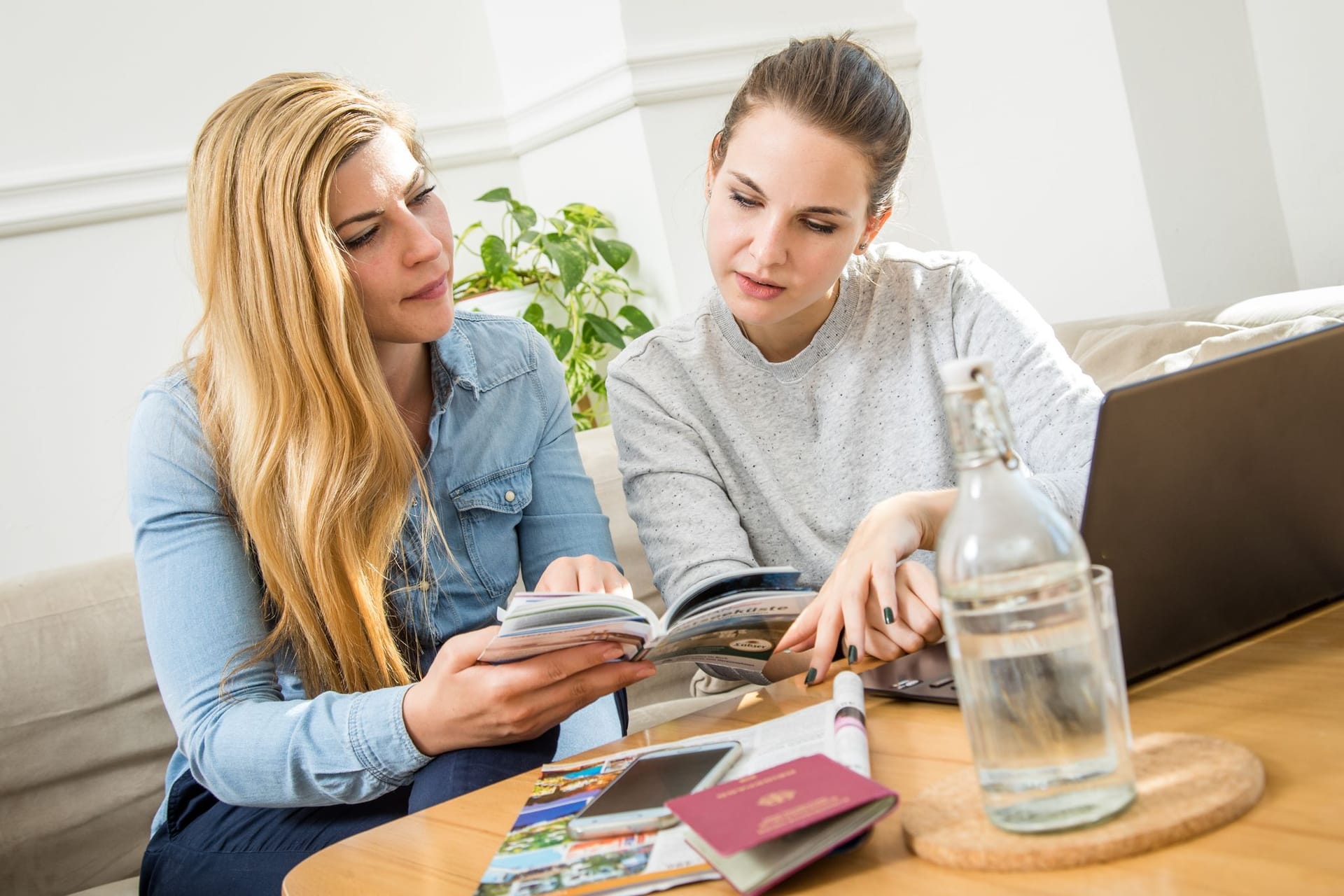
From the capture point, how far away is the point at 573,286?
8.56ft

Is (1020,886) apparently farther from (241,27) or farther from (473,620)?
(241,27)

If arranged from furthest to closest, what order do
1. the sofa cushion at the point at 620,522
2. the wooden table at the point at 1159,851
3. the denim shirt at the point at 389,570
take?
the sofa cushion at the point at 620,522
the denim shirt at the point at 389,570
the wooden table at the point at 1159,851

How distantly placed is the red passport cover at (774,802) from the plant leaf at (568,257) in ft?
6.60

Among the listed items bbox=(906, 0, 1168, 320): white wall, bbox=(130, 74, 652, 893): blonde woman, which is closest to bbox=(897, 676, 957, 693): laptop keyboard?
bbox=(130, 74, 652, 893): blonde woman

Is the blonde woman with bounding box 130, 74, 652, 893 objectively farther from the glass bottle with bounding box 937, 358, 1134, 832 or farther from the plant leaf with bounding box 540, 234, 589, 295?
the plant leaf with bounding box 540, 234, 589, 295

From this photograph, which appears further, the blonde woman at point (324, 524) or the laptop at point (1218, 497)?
the blonde woman at point (324, 524)

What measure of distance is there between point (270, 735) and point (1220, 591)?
31.4 inches

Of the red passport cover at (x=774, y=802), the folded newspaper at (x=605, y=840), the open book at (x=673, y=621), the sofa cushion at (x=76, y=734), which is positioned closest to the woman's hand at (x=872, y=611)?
the open book at (x=673, y=621)

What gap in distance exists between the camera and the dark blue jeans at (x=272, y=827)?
1.06 m

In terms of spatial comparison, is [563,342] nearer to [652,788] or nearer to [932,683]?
[932,683]

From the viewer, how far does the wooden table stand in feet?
1.69

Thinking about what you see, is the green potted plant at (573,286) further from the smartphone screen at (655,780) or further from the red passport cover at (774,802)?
the red passport cover at (774,802)

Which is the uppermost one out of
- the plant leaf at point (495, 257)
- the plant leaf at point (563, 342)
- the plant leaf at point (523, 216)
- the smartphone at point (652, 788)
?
the plant leaf at point (523, 216)

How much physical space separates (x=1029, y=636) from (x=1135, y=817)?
0.10 m
